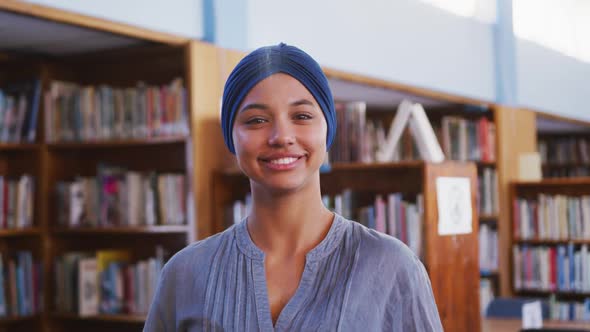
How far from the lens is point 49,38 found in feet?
16.8

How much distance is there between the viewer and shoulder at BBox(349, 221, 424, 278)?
3.75 ft

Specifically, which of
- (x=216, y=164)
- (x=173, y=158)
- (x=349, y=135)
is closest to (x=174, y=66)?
(x=173, y=158)

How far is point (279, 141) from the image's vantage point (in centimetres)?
114

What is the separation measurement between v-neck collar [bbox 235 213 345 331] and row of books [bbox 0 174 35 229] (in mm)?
4304

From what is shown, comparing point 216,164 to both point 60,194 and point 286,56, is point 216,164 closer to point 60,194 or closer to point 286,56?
point 60,194

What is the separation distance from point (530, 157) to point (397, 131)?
4180 millimetres

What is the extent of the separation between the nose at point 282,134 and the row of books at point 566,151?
1120 cm

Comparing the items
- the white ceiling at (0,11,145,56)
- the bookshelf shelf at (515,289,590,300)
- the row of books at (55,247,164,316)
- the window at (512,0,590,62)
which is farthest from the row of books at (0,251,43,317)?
the window at (512,0,590,62)

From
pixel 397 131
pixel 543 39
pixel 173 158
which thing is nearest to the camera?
pixel 397 131

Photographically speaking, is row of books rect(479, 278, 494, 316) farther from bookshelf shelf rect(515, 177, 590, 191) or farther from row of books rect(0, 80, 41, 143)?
row of books rect(0, 80, 41, 143)

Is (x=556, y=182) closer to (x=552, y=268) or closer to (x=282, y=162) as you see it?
(x=552, y=268)

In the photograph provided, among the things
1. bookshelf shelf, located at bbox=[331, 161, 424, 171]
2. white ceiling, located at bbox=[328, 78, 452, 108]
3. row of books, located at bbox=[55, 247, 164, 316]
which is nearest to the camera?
bookshelf shelf, located at bbox=[331, 161, 424, 171]

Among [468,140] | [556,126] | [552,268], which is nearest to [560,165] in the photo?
[556,126]

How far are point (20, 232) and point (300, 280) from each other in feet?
14.6
